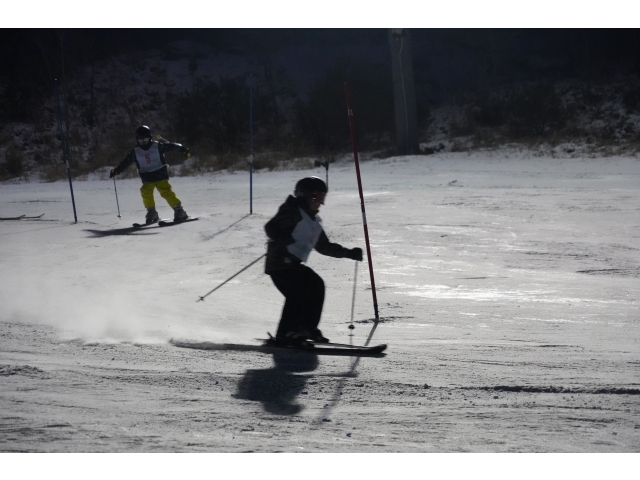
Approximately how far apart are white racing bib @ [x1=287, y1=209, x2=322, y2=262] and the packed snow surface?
0.76 m

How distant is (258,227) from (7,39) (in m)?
20.0

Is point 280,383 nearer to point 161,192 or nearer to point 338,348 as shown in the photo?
point 338,348

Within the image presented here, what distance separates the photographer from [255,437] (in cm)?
383

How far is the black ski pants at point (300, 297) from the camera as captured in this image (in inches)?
210

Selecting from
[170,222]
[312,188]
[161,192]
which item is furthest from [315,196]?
[161,192]

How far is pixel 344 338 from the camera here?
572 cm

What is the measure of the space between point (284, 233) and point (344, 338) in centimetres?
102

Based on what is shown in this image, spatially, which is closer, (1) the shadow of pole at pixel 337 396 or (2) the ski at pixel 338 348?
(1) the shadow of pole at pixel 337 396

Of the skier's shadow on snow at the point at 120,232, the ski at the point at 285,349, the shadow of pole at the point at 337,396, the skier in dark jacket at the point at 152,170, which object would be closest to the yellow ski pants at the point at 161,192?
the skier in dark jacket at the point at 152,170

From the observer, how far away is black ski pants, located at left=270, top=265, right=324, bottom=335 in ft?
17.5

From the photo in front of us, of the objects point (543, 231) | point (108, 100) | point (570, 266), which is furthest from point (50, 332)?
point (108, 100)

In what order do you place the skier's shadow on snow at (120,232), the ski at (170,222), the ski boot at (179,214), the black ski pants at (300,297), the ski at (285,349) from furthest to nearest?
the ski boot at (179,214)
the ski at (170,222)
the skier's shadow on snow at (120,232)
the black ski pants at (300,297)
the ski at (285,349)

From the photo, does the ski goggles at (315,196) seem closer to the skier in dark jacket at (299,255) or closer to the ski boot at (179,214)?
the skier in dark jacket at (299,255)

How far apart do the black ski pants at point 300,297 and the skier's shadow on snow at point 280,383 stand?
0.23 m
